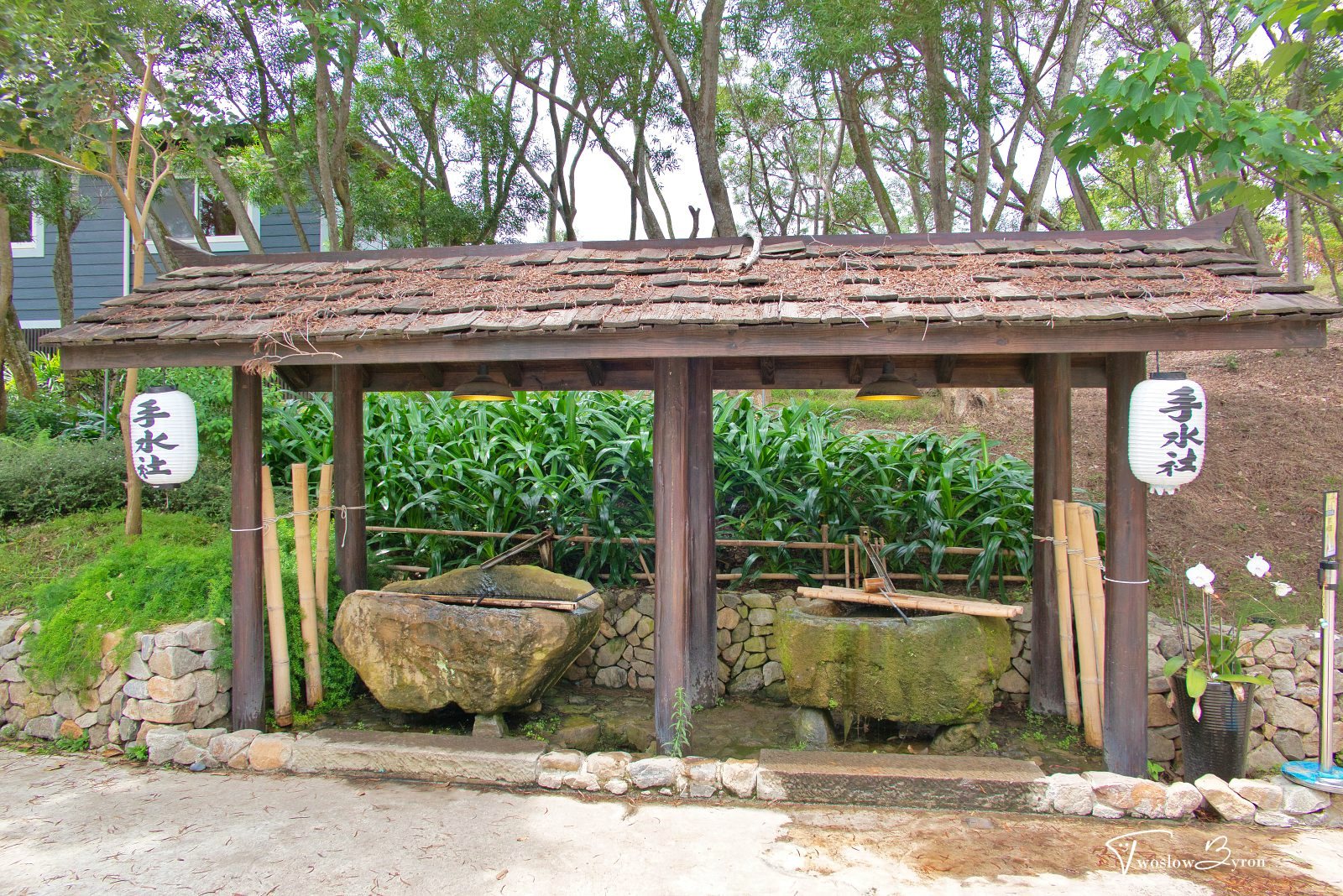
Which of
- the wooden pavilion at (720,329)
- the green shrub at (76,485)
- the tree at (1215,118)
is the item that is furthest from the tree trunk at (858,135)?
the green shrub at (76,485)

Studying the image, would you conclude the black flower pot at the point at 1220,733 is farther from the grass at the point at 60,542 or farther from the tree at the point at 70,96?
the tree at the point at 70,96

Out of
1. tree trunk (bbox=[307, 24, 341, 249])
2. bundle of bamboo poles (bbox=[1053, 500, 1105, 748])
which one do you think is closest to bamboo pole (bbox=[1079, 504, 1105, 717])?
bundle of bamboo poles (bbox=[1053, 500, 1105, 748])

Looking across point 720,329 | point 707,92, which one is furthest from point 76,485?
point 707,92

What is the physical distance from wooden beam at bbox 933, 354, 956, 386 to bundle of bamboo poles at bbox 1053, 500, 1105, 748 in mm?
1019

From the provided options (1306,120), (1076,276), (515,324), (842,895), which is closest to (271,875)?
(842,895)

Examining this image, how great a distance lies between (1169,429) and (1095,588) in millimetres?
1216

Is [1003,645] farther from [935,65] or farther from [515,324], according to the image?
[935,65]

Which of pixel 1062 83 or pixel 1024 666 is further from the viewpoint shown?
pixel 1062 83

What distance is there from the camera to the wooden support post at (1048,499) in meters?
4.82

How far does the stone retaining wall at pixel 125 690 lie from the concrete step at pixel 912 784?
3.27 meters

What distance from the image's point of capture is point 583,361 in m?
5.10

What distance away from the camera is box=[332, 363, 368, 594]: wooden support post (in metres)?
5.45

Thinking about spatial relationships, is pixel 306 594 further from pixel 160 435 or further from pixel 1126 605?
pixel 1126 605

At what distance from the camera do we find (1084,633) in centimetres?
429
